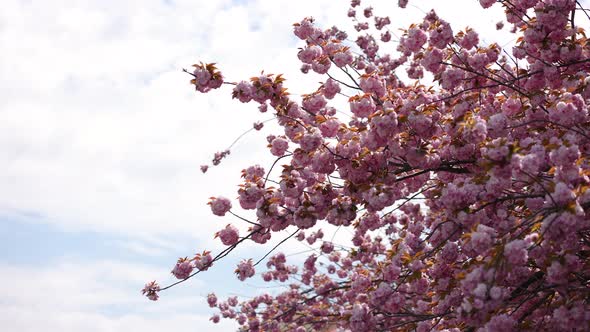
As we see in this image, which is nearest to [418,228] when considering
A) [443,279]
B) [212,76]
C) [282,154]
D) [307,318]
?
[443,279]

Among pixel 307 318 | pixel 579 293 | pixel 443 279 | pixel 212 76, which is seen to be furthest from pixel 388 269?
pixel 307 318

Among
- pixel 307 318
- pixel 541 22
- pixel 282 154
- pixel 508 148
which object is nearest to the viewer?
pixel 508 148

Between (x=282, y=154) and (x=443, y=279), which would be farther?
(x=282, y=154)

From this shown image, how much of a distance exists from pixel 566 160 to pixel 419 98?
5.44ft

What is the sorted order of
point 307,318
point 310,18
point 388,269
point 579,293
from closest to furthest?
point 579,293
point 388,269
point 310,18
point 307,318

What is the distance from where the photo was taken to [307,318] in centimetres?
1177

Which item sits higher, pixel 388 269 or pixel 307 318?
pixel 307 318

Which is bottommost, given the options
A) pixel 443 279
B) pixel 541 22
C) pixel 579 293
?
pixel 579 293

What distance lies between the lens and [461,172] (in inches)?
204

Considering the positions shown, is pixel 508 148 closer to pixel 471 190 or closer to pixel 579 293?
pixel 471 190

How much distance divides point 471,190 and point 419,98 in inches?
47.3

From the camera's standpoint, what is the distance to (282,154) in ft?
19.3

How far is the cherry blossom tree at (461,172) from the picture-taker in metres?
3.70

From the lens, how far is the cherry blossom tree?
146 inches
